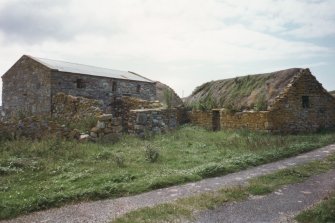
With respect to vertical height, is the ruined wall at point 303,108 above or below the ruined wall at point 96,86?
below

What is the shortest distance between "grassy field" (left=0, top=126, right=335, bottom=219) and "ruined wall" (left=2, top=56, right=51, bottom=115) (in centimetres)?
976

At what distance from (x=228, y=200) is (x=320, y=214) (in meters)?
2.07

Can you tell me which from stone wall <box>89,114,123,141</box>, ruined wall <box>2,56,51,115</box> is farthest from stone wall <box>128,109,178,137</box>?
ruined wall <box>2,56,51,115</box>

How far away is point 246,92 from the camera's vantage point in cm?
2430

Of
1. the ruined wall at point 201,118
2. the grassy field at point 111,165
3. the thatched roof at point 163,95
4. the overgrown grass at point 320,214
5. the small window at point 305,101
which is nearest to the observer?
the overgrown grass at point 320,214

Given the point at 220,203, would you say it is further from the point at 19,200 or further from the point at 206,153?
the point at 206,153

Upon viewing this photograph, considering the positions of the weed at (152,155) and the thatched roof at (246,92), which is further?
the thatched roof at (246,92)

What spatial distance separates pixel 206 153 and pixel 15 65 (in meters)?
18.9

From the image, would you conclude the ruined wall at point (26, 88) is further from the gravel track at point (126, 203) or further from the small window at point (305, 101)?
the gravel track at point (126, 203)

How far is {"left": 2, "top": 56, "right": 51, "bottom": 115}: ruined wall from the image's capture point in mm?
23375

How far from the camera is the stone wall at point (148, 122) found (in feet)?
61.1

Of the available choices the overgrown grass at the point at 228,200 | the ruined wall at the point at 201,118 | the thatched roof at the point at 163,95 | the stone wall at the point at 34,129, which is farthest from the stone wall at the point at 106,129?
the thatched roof at the point at 163,95

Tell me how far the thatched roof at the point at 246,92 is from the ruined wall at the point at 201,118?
43cm

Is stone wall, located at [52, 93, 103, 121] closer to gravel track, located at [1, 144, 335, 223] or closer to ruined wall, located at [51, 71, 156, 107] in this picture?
ruined wall, located at [51, 71, 156, 107]
